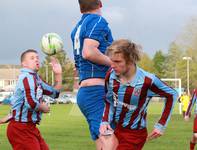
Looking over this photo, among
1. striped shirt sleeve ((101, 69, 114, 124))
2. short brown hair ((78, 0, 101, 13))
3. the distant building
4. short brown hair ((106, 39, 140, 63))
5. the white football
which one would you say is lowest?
the distant building

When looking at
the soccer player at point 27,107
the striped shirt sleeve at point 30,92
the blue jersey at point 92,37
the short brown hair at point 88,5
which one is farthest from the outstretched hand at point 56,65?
the short brown hair at point 88,5

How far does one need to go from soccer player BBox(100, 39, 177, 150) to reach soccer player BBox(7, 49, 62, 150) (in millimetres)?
2269

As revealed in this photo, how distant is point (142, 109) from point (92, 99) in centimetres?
86

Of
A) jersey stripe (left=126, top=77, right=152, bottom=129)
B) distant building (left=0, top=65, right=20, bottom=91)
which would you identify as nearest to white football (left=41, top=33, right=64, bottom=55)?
jersey stripe (left=126, top=77, right=152, bottom=129)

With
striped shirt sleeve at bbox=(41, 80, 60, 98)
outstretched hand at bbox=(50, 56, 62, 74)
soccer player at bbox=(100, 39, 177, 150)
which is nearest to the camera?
soccer player at bbox=(100, 39, 177, 150)

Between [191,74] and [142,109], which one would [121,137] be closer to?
[142,109]

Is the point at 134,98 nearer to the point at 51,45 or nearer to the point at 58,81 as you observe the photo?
the point at 51,45

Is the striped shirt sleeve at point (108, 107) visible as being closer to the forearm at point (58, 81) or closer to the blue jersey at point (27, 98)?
the blue jersey at point (27, 98)

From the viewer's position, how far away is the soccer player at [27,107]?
895 centimetres

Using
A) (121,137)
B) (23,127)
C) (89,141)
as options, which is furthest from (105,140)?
(89,141)

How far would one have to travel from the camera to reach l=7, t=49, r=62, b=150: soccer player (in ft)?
29.3

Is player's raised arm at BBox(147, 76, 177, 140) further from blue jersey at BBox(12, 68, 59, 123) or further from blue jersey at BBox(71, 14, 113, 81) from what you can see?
blue jersey at BBox(12, 68, 59, 123)

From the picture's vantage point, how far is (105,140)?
273 inches

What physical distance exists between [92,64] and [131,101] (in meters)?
0.92
